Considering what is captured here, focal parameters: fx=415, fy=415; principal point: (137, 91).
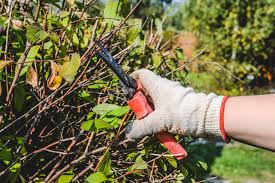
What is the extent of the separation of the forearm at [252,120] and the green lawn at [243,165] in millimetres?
4586

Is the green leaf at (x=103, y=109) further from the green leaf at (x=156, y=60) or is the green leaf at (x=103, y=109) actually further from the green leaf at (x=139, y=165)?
the green leaf at (x=156, y=60)

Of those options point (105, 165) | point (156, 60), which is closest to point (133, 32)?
point (156, 60)

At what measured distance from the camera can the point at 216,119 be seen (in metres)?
1.35

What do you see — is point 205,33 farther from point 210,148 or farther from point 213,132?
point 213,132

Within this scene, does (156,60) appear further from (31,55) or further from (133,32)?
(31,55)

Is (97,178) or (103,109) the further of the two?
(103,109)

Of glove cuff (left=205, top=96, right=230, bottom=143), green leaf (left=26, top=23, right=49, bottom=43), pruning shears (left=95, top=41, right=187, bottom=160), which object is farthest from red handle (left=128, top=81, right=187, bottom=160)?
green leaf (left=26, top=23, right=49, bottom=43)

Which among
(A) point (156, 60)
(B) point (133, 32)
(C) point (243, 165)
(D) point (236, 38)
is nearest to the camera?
(B) point (133, 32)

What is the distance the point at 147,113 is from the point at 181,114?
0.13m

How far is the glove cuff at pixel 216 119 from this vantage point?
134 centimetres

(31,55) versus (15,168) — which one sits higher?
(31,55)

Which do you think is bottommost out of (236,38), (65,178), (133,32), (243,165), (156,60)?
(243,165)

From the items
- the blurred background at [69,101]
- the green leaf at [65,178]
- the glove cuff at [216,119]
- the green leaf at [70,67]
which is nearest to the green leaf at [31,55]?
the blurred background at [69,101]

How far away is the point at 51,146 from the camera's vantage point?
4.90 feet
